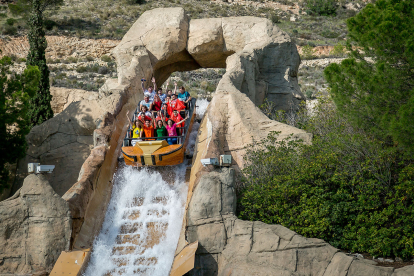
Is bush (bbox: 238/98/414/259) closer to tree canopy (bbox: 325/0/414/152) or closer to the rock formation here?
tree canopy (bbox: 325/0/414/152)

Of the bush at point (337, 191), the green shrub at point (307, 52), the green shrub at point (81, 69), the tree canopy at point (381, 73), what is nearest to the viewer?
the tree canopy at point (381, 73)

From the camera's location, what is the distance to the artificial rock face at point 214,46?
60.8 ft

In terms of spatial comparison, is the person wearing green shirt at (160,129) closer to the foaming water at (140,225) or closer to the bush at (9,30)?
the foaming water at (140,225)

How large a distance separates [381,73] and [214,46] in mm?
9792

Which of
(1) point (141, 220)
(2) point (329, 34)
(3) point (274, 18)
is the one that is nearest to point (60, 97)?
(1) point (141, 220)

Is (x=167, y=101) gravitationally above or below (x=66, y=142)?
above

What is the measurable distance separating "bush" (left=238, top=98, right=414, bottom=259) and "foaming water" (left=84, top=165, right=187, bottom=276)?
6.56 feet

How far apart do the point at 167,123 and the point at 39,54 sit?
854 centimetres

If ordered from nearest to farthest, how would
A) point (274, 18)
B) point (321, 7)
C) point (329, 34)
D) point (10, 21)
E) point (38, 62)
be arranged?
point (38, 62), point (10, 21), point (329, 34), point (274, 18), point (321, 7)

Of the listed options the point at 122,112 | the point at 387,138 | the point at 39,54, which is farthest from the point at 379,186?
the point at 39,54

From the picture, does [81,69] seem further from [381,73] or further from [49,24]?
[381,73]

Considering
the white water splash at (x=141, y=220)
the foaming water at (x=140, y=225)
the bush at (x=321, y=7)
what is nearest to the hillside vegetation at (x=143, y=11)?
the bush at (x=321, y=7)

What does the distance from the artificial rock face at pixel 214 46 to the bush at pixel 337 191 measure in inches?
260

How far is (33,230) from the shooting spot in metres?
11.0
